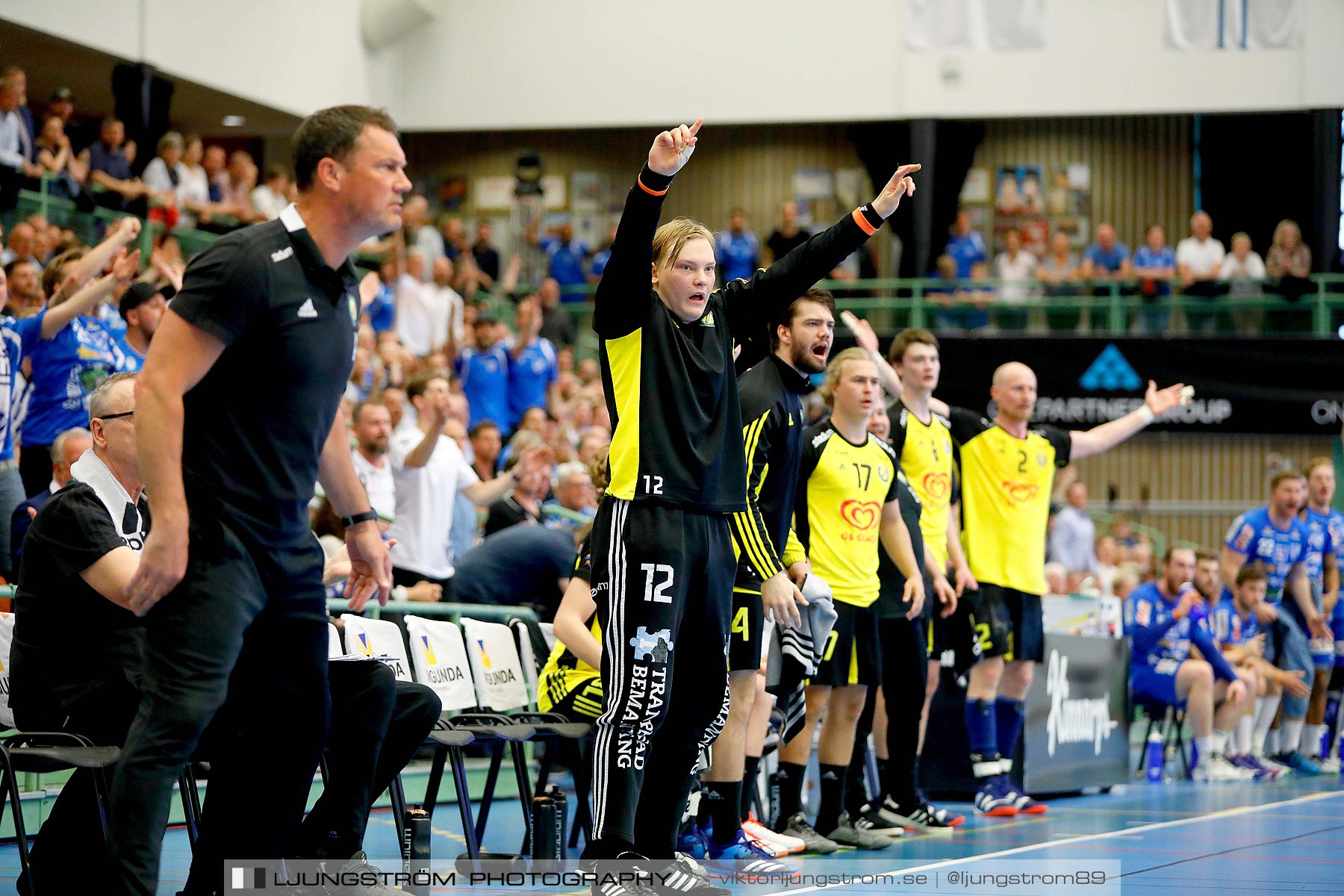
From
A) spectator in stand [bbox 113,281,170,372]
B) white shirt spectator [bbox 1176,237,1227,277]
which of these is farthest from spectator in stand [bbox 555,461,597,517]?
white shirt spectator [bbox 1176,237,1227,277]

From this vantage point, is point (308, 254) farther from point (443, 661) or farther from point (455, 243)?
point (455, 243)

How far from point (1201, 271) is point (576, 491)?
12.4 m

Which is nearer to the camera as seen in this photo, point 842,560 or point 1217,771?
point 842,560

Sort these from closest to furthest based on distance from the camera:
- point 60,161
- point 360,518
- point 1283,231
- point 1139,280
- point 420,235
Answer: point 360,518, point 60,161, point 420,235, point 1139,280, point 1283,231

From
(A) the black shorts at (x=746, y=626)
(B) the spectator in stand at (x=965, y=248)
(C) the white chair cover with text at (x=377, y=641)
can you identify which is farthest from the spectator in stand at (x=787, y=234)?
(A) the black shorts at (x=746, y=626)

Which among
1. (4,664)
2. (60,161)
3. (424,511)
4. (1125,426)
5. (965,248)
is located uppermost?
(965,248)

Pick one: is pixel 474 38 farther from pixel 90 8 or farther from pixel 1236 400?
pixel 1236 400

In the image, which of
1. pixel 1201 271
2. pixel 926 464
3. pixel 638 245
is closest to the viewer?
pixel 638 245

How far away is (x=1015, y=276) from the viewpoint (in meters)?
20.3

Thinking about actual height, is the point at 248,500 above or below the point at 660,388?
below

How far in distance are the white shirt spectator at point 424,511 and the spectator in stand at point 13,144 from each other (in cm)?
425

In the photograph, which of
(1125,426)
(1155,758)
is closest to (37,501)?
(1125,426)

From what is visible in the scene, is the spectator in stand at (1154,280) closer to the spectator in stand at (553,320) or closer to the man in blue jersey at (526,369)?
the spectator in stand at (553,320)

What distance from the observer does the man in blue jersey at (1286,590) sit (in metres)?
11.2
